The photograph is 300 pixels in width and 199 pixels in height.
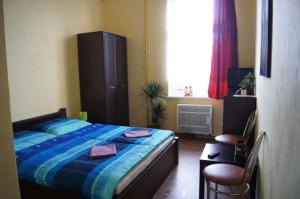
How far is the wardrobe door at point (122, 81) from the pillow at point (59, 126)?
1.20m

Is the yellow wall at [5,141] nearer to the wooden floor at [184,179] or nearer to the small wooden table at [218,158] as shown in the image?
the small wooden table at [218,158]

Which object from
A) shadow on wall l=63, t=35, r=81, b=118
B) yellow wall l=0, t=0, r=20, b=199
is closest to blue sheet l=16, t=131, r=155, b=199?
yellow wall l=0, t=0, r=20, b=199

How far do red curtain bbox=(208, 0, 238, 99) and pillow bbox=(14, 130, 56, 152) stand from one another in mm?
2921

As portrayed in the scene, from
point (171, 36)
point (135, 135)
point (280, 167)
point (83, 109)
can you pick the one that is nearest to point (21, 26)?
point (83, 109)

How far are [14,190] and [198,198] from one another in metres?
2.06

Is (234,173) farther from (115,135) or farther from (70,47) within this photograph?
(70,47)

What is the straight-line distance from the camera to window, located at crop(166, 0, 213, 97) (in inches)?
174

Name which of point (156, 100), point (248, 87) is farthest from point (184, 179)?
point (156, 100)

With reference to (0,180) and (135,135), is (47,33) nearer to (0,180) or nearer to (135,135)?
(135,135)

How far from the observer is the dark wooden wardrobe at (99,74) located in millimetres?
4145

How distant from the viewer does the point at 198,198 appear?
247cm

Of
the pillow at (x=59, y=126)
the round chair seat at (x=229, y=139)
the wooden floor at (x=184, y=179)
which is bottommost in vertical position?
the wooden floor at (x=184, y=179)

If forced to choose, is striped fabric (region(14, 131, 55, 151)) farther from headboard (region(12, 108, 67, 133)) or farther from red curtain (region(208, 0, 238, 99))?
red curtain (region(208, 0, 238, 99))

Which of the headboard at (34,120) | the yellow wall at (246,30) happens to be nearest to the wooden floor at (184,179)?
the yellow wall at (246,30)
